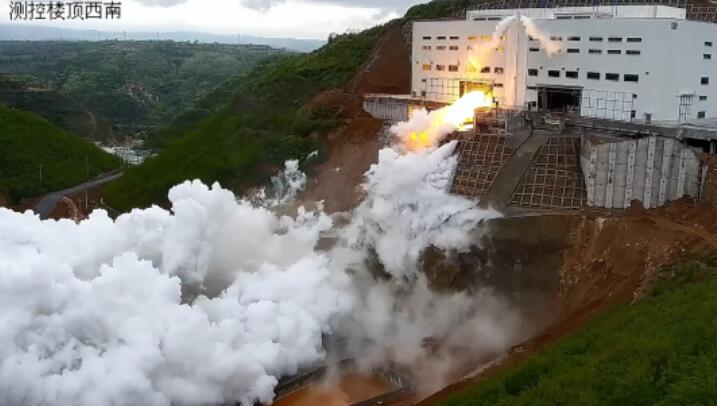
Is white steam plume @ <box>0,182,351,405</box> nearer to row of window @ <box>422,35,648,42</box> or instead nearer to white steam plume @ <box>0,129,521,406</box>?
white steam plume @ <box>0,129,521,406</box>

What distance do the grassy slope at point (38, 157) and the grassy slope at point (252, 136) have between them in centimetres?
934

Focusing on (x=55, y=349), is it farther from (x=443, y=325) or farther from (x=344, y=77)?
(x=344, y=77)

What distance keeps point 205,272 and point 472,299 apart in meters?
11.9

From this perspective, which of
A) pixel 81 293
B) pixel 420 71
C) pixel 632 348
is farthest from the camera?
pixel 420 71

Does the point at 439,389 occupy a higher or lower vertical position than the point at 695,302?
lower

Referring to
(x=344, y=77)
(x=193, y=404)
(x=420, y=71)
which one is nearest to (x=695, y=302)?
(x=193, y=404)

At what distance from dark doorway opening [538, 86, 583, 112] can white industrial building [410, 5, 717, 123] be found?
0.06 m

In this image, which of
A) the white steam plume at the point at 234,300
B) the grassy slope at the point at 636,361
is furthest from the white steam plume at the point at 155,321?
the grassy slope at the point at 636,361

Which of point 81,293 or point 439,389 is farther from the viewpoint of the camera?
point 439,389

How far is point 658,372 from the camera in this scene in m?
20.9

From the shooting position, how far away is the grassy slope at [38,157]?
212ft

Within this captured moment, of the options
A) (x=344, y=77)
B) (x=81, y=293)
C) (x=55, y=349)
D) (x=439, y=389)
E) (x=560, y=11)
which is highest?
(x=560, y=11)

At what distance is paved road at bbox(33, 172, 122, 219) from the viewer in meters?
58.9

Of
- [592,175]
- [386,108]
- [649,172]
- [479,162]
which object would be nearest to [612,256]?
[592,175]
